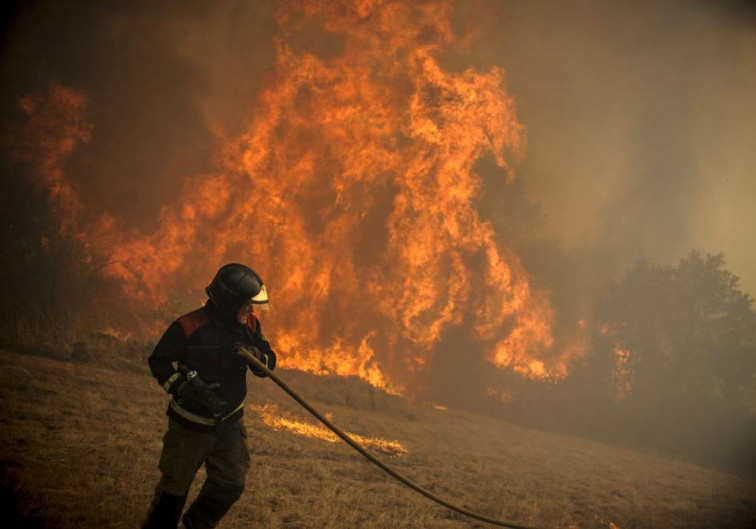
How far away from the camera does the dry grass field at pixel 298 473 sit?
16.6ft

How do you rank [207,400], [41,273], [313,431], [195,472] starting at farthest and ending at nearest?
[41,273], [313,431], [195,472], [207,400]

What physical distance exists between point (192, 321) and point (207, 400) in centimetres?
75

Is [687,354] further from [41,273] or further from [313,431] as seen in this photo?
[41,273]

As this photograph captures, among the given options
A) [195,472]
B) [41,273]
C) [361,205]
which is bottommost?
[195,472]

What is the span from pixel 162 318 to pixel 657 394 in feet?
90.2

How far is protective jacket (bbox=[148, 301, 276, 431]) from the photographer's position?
12.5 ft

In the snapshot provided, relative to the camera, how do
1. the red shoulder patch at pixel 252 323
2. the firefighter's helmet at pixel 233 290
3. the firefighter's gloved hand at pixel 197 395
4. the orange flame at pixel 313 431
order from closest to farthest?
1. the firefighter's gloved hand at pixel 197 395
2. the firefighter's helmet at pixel 233 290
3. the red shoulder patch at pixel 252 323
4. the orange flame at pixel 313 431

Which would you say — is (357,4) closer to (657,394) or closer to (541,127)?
(541,127)

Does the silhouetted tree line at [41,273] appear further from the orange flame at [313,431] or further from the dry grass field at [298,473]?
the orange flame at [313,431]

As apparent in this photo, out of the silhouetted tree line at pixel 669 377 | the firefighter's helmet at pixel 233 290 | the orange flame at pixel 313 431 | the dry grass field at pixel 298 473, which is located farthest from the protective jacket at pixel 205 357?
the silhouetted tree line at pixel 669 377

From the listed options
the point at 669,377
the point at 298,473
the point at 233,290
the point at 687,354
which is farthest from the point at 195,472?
the point at 687,354

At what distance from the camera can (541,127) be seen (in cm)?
3153

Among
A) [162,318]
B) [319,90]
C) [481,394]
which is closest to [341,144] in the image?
[319,90]

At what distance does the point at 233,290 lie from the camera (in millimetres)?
4145
